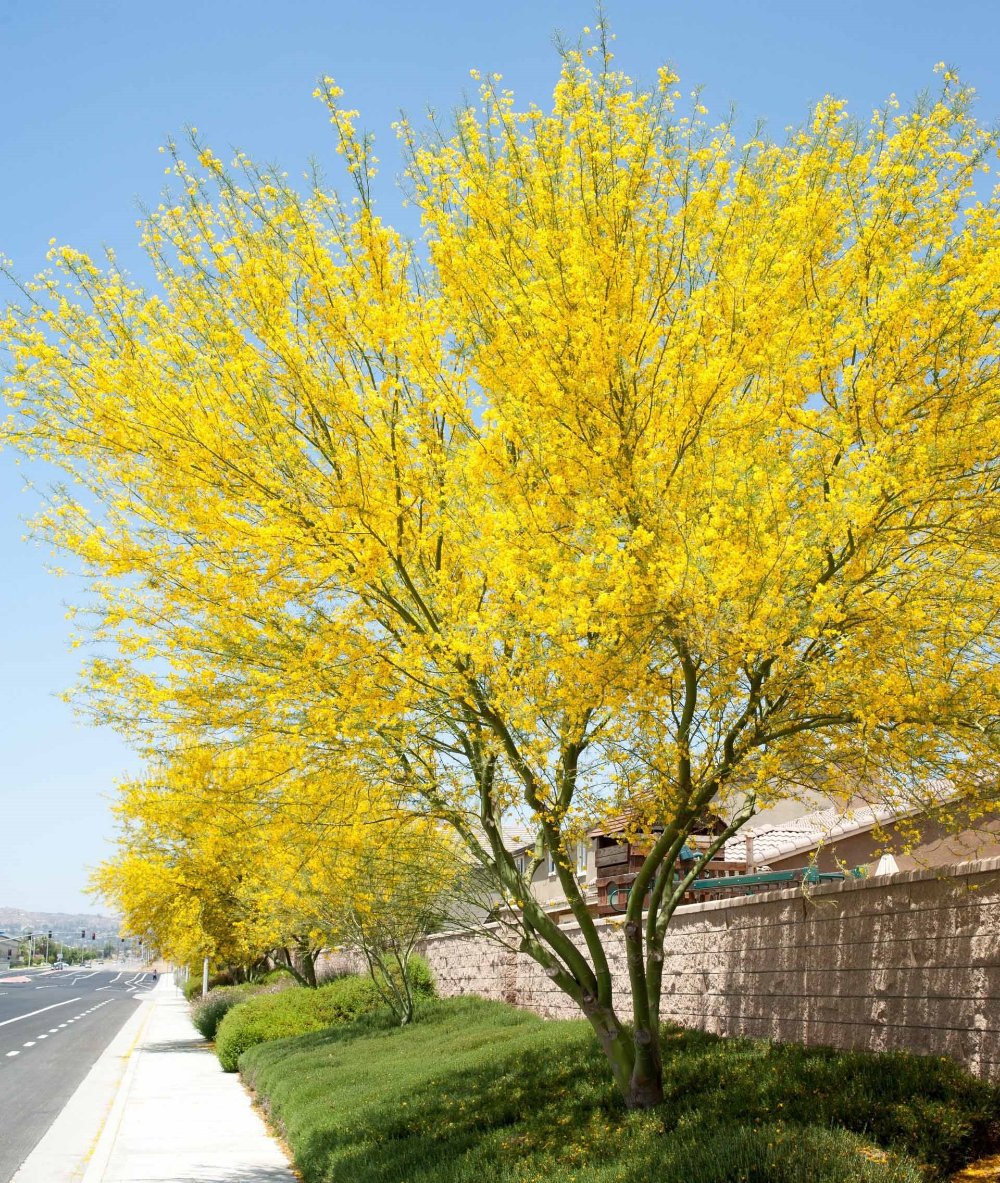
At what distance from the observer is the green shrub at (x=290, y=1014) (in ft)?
77.7

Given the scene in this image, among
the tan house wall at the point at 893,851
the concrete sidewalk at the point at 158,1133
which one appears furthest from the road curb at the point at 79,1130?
the tan house wall at the point at 893,851

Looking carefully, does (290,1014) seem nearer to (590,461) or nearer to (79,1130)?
(79,1130)

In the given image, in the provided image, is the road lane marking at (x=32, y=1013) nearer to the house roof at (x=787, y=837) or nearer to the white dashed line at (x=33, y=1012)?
the white dashed line at (x=33, y=1012)

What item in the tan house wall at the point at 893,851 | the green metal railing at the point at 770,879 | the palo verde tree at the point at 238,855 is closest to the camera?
the palo verde tree at the point at 238,855

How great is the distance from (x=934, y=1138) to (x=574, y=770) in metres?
3.61

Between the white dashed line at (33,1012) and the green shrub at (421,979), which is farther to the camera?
the white dashed line at (33,1012)

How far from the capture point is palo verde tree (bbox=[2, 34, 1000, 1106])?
21.5 feet

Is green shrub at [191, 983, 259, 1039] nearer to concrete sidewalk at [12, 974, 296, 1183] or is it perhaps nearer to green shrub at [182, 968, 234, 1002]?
concrete sidewalk at [12, 974, 296, 1183]

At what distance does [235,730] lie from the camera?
29.5ft

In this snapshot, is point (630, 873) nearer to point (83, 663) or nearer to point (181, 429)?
point (83, 663)

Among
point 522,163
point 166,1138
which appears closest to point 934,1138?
point 522,163

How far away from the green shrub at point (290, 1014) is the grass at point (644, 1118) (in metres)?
9.07

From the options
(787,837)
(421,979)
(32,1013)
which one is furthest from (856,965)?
(32,1013)

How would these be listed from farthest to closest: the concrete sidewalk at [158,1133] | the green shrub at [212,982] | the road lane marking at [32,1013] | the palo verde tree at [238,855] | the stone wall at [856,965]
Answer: the green shrub at [212,982]
the road lane marking at [32,1013]
the concrete sidewalk at [158,1133]
the palo verde tree at [238,855]
the stone wall at [856,965]
